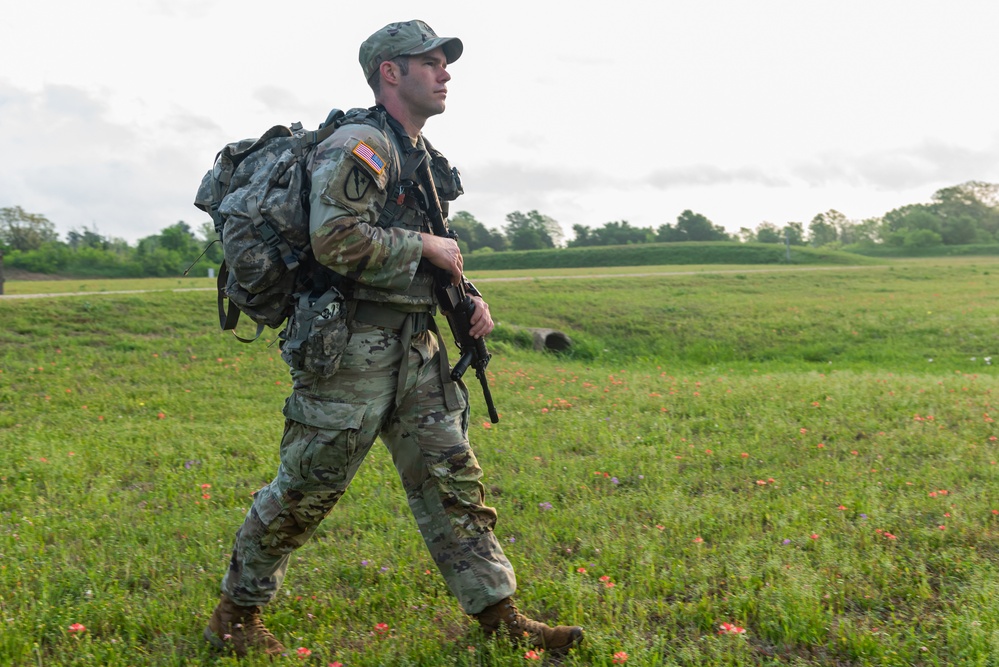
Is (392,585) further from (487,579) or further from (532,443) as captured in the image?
(532,443)

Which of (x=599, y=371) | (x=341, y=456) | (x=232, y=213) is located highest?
(x=232, y=213)

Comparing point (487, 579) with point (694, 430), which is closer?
point (487, 579)

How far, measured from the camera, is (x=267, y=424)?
7.41m

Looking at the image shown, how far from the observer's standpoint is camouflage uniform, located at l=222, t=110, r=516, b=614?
117 inches

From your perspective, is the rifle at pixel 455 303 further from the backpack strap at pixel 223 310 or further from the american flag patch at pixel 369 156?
the backpack strap at pixel 223 310

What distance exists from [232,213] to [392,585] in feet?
6.76

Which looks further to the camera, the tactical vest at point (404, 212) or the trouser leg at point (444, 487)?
the trouser leg at point (444, 487)

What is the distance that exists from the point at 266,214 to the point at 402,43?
913mm

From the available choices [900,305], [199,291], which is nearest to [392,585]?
[199,291]

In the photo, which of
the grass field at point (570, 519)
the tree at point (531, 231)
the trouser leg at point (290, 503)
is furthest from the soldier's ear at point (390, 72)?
the tree at point (531, 231)

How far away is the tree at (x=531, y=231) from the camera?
229 ft

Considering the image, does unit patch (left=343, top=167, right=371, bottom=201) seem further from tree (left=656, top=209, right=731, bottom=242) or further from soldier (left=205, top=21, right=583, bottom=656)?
tree (left=656, top=209, right=731, bottom=242)

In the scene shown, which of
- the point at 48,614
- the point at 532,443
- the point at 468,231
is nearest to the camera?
the point at 48,614

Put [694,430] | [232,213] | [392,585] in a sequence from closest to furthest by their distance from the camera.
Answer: [232,213], [392,585], [694,430]
